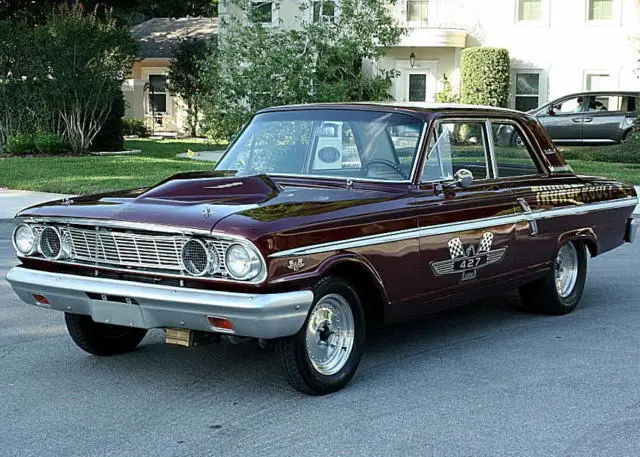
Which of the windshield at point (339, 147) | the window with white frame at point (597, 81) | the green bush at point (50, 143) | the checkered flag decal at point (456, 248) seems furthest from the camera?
the window with white frame at point (597, 81)

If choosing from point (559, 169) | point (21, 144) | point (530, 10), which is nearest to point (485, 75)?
point (530, 10)

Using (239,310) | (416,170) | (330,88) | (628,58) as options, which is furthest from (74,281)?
(628,58)

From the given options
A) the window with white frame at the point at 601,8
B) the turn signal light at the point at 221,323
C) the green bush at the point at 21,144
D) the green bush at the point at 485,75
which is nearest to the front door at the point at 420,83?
the green bush at the point at 485,75

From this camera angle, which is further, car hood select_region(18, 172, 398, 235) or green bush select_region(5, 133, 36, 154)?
green bush select_region(5, 133, 36, 154)

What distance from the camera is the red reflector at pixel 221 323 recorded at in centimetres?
522

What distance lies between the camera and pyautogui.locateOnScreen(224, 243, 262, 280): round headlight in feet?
17.0

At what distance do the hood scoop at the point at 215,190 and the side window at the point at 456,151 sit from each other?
1083 mm

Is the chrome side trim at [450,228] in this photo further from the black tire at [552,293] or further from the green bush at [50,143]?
the green bush at [50,143]

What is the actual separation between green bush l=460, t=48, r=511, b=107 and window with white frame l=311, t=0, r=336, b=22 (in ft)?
32.0

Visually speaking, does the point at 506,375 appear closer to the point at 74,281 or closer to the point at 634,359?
the point at 634,359

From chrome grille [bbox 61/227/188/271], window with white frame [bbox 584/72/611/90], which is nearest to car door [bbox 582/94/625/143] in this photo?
window with white frame [bbox 584/72/611/90]

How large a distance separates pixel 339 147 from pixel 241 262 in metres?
1.80

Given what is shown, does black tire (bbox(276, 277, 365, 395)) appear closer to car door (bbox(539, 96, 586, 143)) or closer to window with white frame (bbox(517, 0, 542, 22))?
car door (bbox(539, 96, 586, 143))

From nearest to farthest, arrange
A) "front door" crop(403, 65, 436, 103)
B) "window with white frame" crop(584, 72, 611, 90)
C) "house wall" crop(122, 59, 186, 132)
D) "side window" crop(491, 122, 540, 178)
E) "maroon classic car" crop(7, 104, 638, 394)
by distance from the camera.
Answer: "maroon classic car" crop(7, 104, 638, 394) → "side window" crop(491, 122, 540, 178) → "window with white frame" crop(584, 72, 611, 90) → "front door" crop(403, 65, 436, 103) → "house wall" crop(122, 59, 186, 132)
